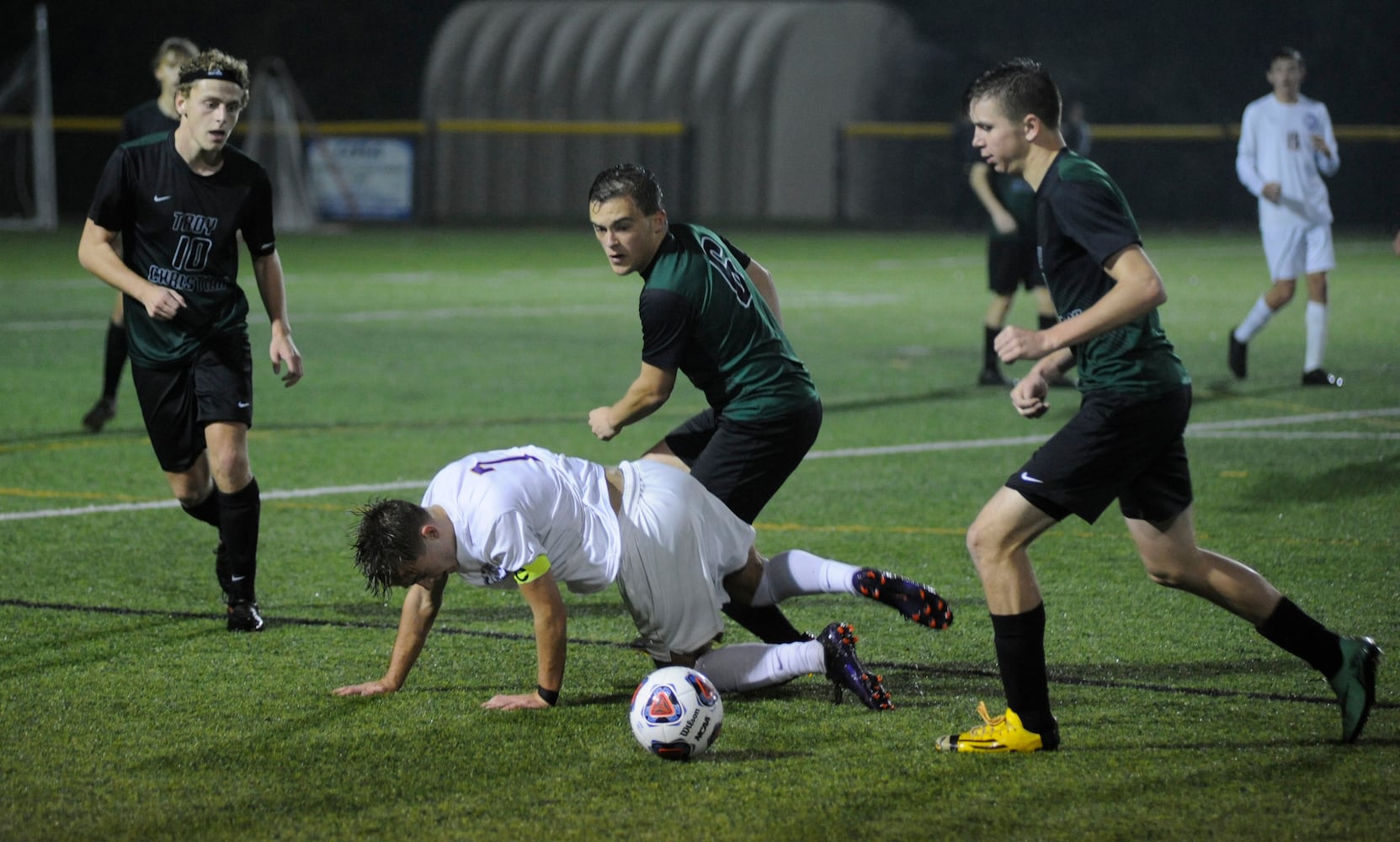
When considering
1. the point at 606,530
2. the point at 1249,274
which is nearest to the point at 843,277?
the point at 1249,274

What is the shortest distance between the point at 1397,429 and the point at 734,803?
7.12m

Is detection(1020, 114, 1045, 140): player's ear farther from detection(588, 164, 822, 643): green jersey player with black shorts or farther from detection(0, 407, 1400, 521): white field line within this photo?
detection(0, 407, 1400, 521): white field line

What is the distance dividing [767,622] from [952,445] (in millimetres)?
4572

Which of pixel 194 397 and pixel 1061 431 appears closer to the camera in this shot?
pixel 1061 431

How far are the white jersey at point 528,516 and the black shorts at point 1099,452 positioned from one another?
3.89 feet

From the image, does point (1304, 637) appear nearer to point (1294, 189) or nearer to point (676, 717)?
point (676, 717)

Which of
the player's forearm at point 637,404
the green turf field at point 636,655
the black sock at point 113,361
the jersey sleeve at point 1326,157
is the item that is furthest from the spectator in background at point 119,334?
the jersey sleeve at point 1326,157

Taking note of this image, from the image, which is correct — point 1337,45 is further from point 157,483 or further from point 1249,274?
point 157,483

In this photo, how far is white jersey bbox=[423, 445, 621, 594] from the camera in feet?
15.2

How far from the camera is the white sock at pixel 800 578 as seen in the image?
16.5ft

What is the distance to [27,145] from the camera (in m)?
29.0

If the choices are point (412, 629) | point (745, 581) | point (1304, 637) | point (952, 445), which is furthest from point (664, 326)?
point (952, 445)

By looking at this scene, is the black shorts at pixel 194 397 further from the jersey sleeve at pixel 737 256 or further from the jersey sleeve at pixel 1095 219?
the jersey sleeve at pixel 1095 219

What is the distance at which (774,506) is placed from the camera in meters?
7.98
